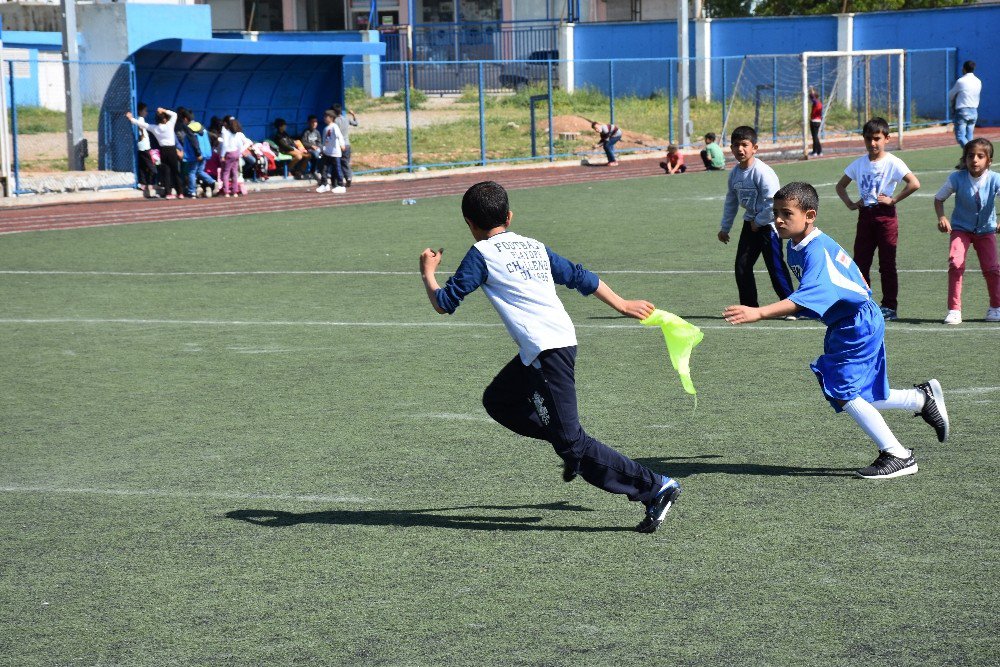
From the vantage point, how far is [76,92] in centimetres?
2859

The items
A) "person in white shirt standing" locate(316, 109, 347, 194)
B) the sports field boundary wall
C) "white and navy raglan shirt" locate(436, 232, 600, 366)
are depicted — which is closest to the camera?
"white and navy raglan shirt" locate(436, 232, 600, 366)

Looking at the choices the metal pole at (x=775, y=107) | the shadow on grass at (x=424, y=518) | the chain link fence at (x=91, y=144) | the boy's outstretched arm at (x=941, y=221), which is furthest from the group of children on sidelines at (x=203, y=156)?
the shadow on grass at (x=424, y=518)

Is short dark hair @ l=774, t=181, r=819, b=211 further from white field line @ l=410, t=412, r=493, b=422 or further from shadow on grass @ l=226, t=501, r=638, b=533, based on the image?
white field line @ l=410, t=412, r=493, b=422

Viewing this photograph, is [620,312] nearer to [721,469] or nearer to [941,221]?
[721,469]

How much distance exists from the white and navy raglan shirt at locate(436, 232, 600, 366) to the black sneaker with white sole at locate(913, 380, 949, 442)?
227cm

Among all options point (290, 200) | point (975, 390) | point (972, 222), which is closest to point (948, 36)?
point (290, 200)

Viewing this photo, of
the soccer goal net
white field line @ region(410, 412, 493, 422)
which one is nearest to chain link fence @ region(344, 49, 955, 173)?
the soccer goal net

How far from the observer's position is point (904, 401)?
23.3 ft

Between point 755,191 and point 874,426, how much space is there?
18.6 feet

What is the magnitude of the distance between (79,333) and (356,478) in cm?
578

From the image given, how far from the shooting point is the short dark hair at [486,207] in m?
5.91

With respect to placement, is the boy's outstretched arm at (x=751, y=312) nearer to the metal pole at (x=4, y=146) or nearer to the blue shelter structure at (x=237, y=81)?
the metal pole at (x=4, y=146)

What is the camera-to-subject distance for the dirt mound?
41688mm

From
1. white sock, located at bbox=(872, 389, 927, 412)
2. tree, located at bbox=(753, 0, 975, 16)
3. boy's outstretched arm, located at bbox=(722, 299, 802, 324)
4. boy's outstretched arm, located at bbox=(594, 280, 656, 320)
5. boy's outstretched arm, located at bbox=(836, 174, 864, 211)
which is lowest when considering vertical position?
white sock, located at bbox=(872, 389, 927, 412)
